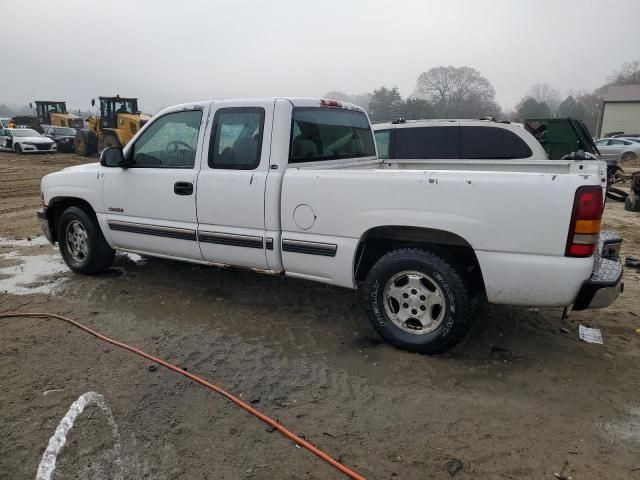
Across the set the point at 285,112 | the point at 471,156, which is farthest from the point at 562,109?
the point at 285,112

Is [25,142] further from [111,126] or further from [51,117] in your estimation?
[51,117]

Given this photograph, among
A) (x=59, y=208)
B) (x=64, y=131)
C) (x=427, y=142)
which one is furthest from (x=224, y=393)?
(x=64, y=131)

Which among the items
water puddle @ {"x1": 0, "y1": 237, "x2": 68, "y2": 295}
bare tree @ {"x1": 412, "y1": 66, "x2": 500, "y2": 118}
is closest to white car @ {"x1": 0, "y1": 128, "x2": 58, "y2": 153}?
water puddle @ {"x1": 0, "y1": 237, "x2": 68, "y2": 295}

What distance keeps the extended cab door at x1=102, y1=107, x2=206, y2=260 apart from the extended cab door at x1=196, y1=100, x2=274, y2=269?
150 mm

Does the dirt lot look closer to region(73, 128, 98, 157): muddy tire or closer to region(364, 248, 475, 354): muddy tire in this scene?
region(364, 248, 475, 354): muddy tire

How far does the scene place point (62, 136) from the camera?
81.3 feet

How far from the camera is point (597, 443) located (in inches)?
104

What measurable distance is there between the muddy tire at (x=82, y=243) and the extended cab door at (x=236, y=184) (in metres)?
1.62

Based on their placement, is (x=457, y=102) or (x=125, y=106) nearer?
(x=125, y=106)

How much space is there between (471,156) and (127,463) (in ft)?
20.5

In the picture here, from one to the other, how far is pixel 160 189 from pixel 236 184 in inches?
36.8

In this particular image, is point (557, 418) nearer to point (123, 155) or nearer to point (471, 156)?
point (123, 155)

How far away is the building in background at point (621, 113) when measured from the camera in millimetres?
51438

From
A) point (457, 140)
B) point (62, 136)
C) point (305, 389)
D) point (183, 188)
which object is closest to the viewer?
point (305, 389)
